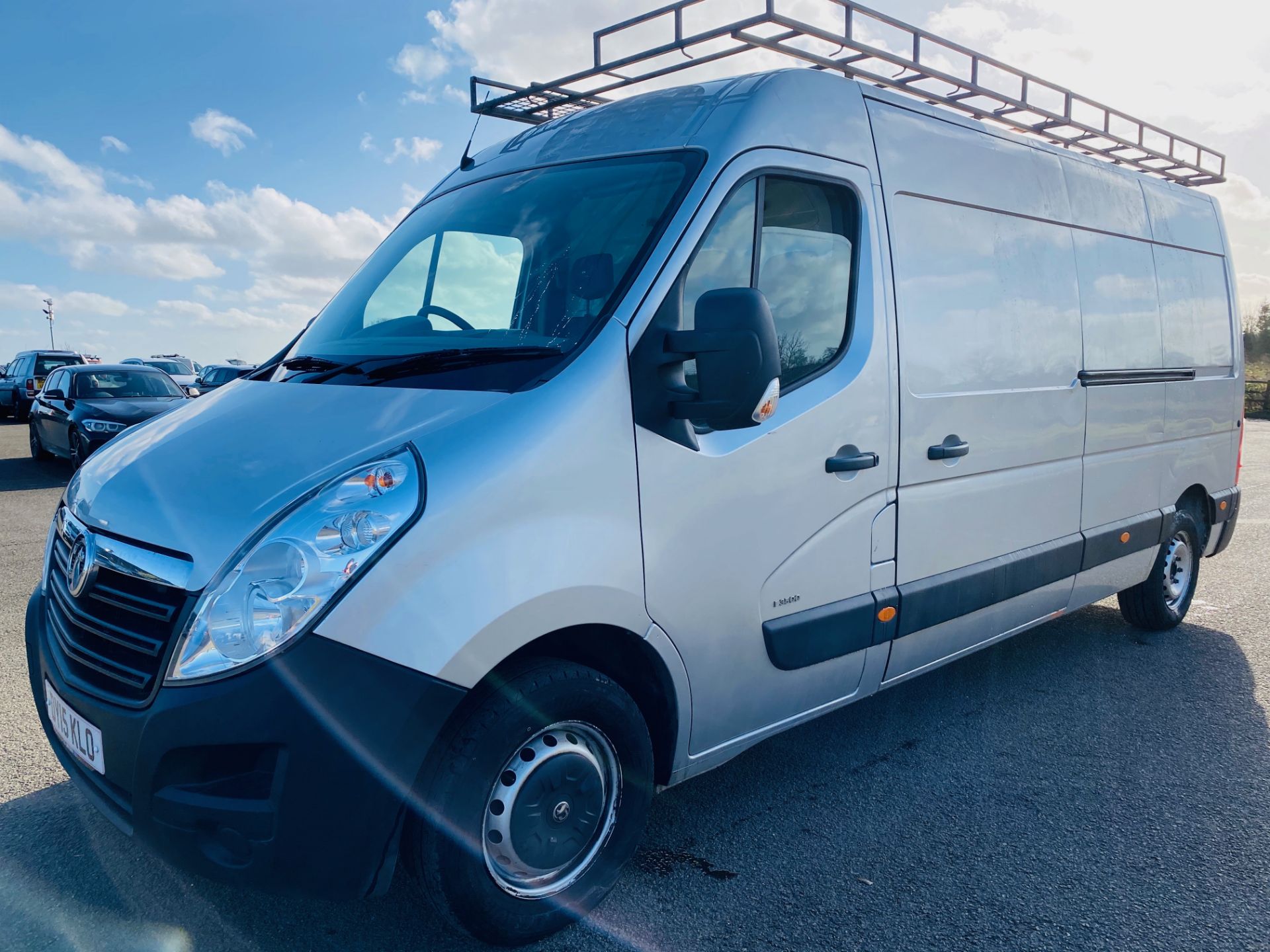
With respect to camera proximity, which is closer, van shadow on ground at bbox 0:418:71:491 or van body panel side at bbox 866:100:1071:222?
van body panel side at bbox 866:100:1071:222

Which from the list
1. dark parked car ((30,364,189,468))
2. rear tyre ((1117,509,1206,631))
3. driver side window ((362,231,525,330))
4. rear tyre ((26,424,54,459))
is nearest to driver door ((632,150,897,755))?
driver side window ((362,231,525,330))

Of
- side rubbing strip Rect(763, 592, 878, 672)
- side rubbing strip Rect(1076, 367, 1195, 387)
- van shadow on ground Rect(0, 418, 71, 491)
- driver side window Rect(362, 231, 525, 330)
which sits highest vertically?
driver side window Rect(362, 231, 525, 330)

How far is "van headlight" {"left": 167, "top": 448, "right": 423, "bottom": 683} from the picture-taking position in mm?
2023

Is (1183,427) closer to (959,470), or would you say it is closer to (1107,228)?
(1107,228)

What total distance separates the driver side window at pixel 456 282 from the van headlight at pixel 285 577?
0.90 m

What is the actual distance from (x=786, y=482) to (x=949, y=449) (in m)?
0.90

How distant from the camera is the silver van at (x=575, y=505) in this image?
207cm

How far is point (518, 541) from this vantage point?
7.32 feet

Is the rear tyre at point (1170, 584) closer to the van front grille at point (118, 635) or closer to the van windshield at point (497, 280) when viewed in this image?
the van windshield at point (497, 280)

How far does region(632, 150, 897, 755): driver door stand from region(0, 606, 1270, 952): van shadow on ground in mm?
414

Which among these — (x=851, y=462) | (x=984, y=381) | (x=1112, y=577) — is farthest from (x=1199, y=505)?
(x=851, y=462)

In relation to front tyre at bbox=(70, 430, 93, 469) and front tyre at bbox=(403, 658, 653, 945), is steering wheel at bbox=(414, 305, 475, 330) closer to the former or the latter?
front tyre at bbox=(403, 658, 653, 945)

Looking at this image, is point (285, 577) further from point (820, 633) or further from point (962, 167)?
point (962, 167)

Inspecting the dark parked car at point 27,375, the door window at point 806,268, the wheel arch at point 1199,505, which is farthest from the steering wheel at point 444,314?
the dark parked car at point 27,375
